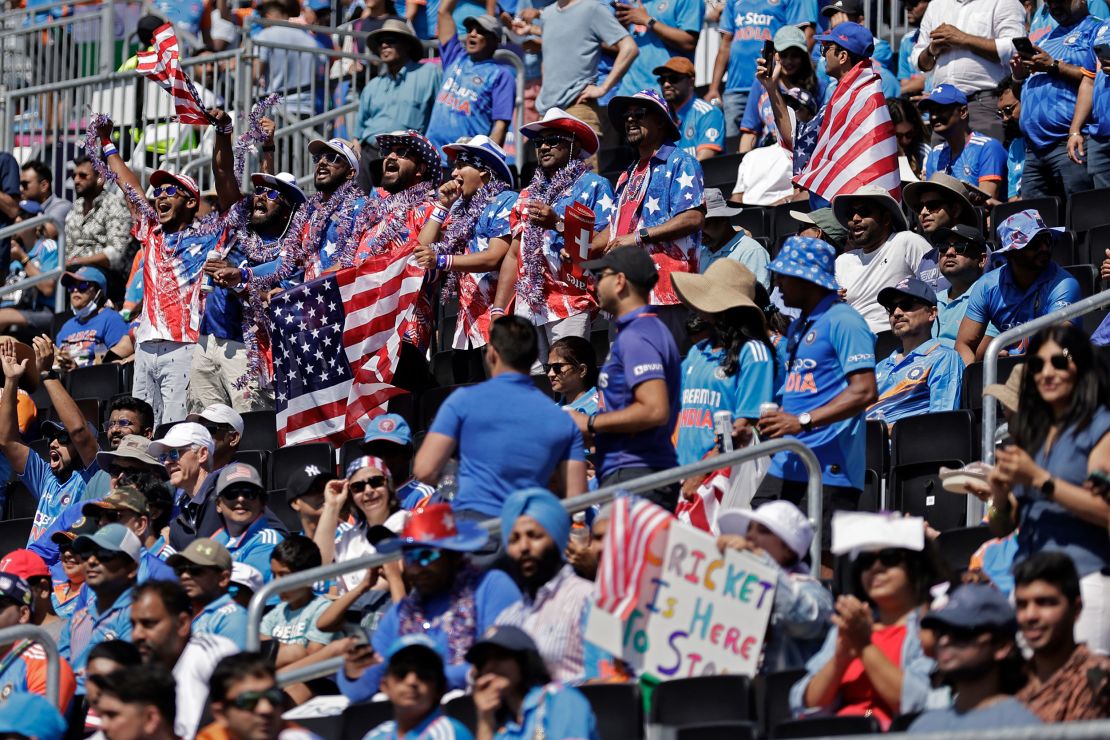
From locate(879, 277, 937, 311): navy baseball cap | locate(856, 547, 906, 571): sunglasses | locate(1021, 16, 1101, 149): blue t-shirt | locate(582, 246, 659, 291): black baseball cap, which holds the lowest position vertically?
locate(879, 277, 937, 311): navy baseball cap

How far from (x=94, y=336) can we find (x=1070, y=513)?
943cm

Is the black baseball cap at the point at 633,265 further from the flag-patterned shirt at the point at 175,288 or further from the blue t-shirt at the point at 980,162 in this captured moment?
the blue t-shirt at the point at 980,162

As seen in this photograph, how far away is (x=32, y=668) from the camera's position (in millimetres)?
8906

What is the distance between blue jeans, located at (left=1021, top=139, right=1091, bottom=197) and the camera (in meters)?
12.9

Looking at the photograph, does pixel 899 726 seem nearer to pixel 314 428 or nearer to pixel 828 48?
pixel 314 428

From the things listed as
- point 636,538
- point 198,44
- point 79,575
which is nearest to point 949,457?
point 636,538

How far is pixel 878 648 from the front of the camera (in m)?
6.93

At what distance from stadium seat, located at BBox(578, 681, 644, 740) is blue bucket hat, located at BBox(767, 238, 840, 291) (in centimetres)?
241

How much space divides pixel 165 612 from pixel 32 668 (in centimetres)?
89

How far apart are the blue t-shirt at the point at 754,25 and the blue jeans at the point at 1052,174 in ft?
9.57

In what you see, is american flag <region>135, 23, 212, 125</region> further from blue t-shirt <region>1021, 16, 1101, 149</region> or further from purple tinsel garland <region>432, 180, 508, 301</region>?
blue t-shirt <region>1021, 16, 1101, 149</region>

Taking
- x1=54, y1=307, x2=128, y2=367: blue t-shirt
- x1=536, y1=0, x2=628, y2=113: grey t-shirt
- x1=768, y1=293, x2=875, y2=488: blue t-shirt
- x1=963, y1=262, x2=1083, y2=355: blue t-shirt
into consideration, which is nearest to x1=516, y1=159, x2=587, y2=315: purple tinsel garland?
x1=963, y1=262, x2=1083, y2=355: blue t-shirt

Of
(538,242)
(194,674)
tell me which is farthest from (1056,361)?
(538,242)

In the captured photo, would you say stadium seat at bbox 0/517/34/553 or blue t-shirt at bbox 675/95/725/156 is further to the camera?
blue t-shirt at bbox 675/95/725/156
